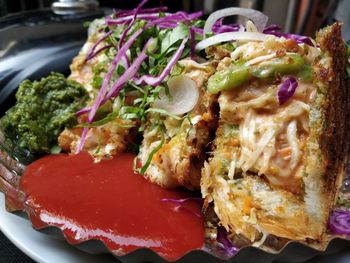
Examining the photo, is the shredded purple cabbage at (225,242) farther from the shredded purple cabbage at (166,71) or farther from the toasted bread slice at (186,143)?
the shredded purple cabbage at (166,71)

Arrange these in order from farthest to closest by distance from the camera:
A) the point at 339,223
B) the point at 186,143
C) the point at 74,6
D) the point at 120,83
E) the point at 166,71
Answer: the point at 74,6 < the point at 120,83 < the point at 166,71 < the point at 186,143 < the point at 339,223

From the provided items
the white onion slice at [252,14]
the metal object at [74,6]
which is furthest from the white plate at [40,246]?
the metal object at [74,6]

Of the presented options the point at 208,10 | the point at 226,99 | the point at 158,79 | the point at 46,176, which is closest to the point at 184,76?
the point at 158,79

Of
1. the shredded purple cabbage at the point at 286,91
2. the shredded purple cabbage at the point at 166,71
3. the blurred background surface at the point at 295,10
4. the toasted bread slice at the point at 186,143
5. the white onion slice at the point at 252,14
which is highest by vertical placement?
the white onion slice at the point at 252,14

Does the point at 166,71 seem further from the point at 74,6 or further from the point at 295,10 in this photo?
the point at 295,10

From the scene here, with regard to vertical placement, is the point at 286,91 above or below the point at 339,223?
above

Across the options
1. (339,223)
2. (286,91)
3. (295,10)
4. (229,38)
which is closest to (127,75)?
(229,38)

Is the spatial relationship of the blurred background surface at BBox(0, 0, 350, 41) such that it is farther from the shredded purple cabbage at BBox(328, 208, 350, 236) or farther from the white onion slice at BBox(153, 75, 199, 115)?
the shredded purple cabbage at BBox(328, 208, 350, 236)
